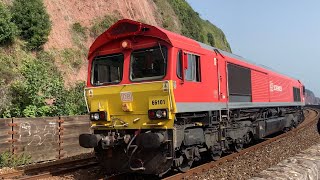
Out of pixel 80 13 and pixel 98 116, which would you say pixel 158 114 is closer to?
pixel 98 116

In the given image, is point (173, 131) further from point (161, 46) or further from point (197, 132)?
point (161, 46)

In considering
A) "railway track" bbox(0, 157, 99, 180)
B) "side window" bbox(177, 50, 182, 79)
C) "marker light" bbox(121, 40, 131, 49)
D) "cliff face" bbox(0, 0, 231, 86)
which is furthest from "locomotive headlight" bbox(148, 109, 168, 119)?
"cliff face" bbox(0, 0, 231, 86)

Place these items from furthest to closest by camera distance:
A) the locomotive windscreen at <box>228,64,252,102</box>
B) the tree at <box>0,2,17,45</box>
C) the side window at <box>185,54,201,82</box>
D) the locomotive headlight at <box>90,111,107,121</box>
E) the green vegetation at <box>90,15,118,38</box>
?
the green vegetation at <box>90,15,118,38</box>, the tree at <box>0,2,17,45</box>, the locomotive windscreen at <box>228,64,252,102</box>, the locomotive headlight at <box>90,111,107,121</box>, the side window at <box>185,54,201,82</box>

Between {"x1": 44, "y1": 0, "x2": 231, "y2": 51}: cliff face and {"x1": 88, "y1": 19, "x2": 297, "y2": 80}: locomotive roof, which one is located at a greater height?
{"x1": 44, "y1": 0, "x2": 231, "y2": 51}: cliff face

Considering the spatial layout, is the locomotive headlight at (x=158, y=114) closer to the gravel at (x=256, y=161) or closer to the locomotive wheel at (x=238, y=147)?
the gravel at (x=256, y=161)

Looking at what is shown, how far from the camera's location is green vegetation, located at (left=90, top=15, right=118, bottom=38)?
2928 cm

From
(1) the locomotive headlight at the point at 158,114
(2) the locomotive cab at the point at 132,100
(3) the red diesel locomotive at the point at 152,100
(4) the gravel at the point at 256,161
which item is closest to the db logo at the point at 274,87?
(4) the gravel at the point at 256,161

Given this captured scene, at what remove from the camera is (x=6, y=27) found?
20.5 metres

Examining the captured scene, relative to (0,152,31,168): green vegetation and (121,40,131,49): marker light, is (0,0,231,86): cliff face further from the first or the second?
(121,40,131,49): marker light

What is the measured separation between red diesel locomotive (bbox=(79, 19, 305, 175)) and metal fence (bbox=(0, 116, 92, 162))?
3.58 meters

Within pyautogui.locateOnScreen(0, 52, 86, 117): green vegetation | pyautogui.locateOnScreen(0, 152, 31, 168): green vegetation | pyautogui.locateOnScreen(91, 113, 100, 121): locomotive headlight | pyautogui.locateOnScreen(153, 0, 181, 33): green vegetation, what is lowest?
pyautogui.locateOnScreen(0, 152, 31, 168): green vegetation

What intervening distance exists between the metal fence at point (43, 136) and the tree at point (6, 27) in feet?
31.2

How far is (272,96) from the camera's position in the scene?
16625 millimetres

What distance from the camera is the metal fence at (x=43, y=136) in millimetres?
11469
